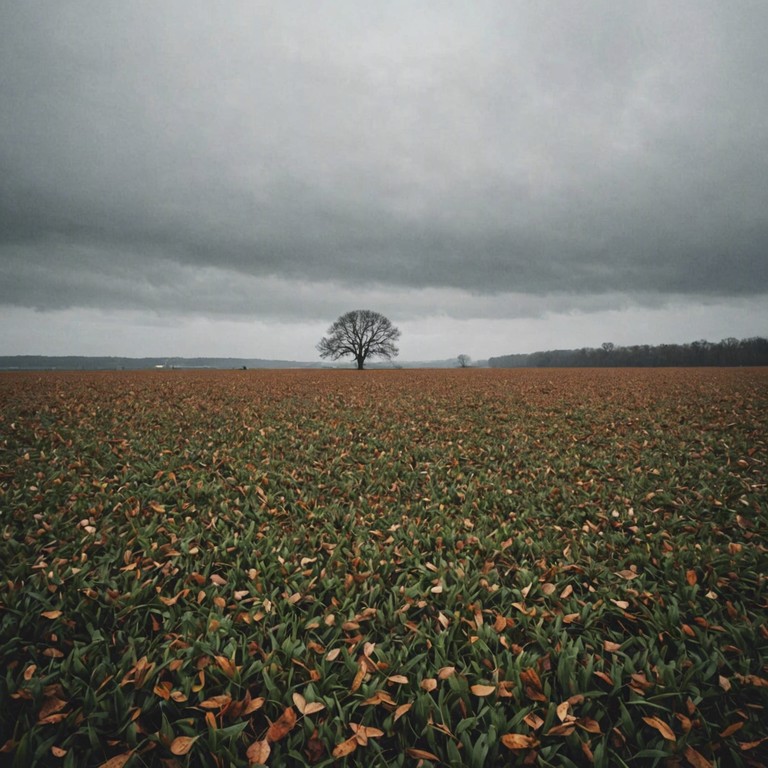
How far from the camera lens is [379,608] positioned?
3711mm

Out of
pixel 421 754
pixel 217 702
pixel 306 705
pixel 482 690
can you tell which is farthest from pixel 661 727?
pixel 217 702

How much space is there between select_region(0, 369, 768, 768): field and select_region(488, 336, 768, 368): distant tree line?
92.1 meters

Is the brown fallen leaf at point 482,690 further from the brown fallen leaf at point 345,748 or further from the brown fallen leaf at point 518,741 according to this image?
the brown fallen leaf at point 345,748

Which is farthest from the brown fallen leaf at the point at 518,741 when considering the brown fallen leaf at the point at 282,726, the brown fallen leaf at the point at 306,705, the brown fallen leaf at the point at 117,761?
the brown fallen leaf at the point at 117,761

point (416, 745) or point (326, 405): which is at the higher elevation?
point (326, 405)

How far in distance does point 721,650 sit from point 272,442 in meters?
8.19

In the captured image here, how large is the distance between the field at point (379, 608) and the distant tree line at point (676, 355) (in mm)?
92123

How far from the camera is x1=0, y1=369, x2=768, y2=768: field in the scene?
245 centimetres

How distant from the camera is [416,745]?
2467mm

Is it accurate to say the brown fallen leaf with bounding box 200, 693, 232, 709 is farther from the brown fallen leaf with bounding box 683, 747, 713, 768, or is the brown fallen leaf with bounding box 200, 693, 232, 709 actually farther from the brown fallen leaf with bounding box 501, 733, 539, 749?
the brown fallen leaf with bounding box 683, 747, 713, 768

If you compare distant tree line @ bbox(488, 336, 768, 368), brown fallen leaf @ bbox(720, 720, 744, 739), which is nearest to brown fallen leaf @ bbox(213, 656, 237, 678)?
brown fallen leaf @ bbox(720, 720, 744, 739)

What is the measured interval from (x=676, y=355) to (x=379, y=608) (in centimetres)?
10605

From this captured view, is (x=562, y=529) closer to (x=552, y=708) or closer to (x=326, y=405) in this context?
(x=552, y=708)

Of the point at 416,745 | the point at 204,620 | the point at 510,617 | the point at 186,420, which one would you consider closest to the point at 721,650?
the point at 510,617
